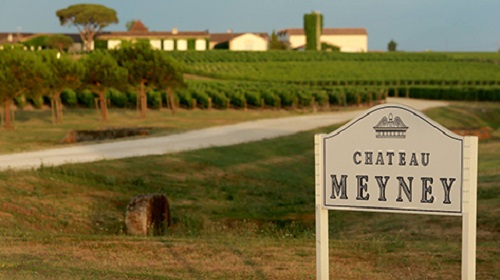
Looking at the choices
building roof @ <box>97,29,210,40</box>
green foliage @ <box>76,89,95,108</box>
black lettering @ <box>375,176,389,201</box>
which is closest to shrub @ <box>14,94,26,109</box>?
green foliage @ <box>76,89,95,108</box>

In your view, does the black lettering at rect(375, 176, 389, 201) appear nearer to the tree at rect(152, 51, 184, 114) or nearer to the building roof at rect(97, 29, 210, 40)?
the tree at rect(152, 51, 184, 114)

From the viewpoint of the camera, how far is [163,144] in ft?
108

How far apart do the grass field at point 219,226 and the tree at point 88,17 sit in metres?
112

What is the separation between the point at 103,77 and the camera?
48.7m

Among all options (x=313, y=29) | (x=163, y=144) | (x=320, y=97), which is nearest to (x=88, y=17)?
(x=313, y=29)

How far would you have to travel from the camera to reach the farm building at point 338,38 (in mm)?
174875

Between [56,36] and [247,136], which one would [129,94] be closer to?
[247,136]

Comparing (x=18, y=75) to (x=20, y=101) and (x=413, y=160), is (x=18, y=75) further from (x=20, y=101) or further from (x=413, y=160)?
(x=413, y=160)

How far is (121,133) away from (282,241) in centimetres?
2505

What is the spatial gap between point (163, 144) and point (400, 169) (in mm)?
24178

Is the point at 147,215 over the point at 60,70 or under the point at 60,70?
under

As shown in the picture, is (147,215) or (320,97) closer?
(147,215)

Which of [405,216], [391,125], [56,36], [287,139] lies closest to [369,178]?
[391,125]

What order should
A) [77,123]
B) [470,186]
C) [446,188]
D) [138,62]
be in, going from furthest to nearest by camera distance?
[138,62] → [77,123] → [446,188] → [470,186]
